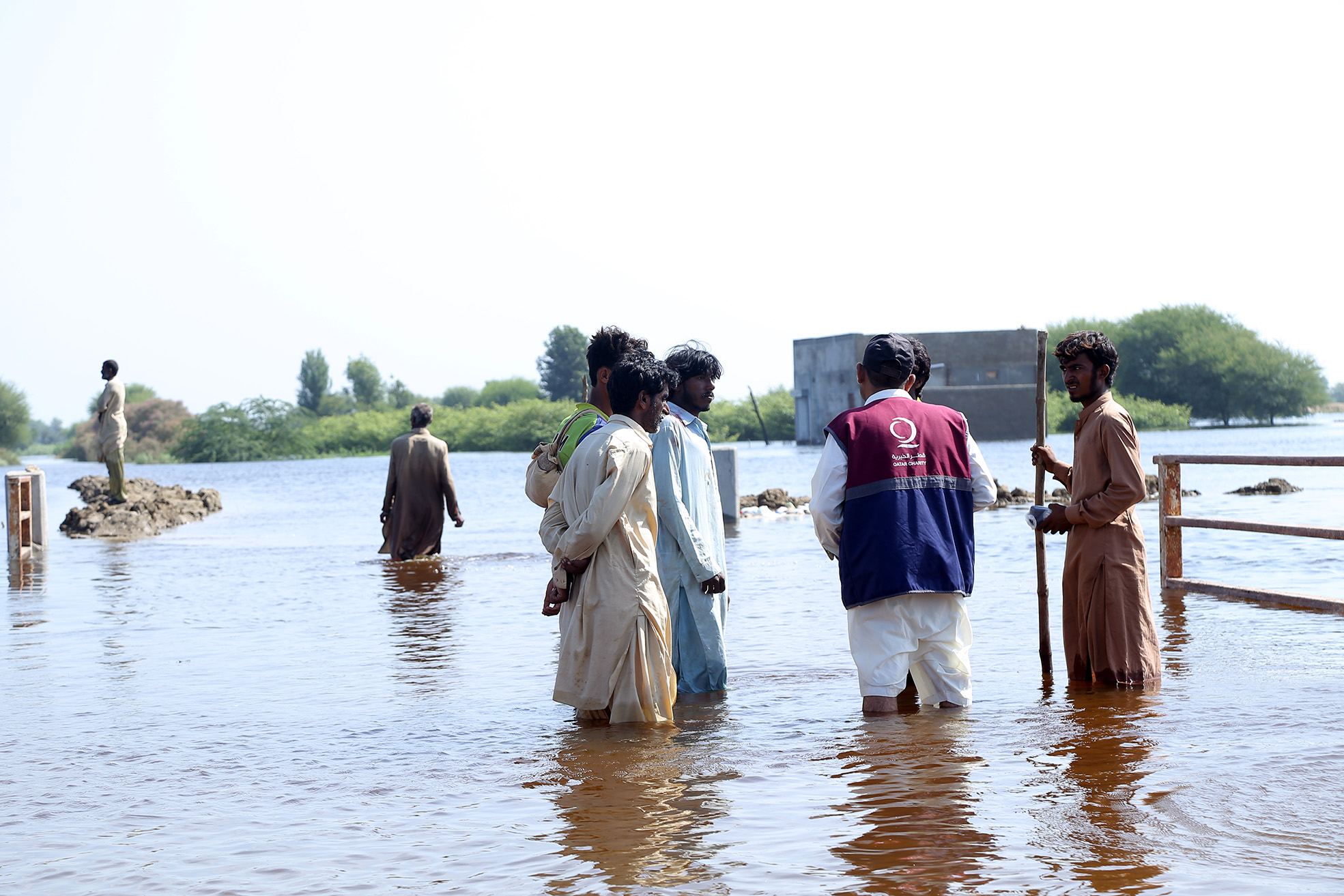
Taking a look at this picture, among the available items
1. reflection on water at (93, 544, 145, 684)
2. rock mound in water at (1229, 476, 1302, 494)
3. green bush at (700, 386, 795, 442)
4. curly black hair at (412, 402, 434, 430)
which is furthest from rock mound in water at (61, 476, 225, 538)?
green bush at (700, 386, 795, 442)

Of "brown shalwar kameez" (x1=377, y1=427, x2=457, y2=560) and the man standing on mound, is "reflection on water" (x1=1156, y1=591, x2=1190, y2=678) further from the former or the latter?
"brown shalwar kameez" (x1=377, y1=427, x2=457, y2=560)

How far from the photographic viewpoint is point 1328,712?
20.0ft

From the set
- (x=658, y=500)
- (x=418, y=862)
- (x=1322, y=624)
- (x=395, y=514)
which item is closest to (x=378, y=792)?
(x=418, y=862)

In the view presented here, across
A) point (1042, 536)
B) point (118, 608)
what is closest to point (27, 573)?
point (118, 608)

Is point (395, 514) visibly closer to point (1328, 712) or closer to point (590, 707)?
point (590, 707)

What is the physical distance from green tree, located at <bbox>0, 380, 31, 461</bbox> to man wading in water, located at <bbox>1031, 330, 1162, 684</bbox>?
103 m

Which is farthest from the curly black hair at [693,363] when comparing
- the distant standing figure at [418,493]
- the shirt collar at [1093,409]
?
the distant standing figure at [418,493]

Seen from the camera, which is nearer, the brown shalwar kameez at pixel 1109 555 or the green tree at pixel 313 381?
the brown shalwar kameez at pixel 1109 555

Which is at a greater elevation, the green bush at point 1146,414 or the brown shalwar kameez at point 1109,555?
the green bush at point 1146,414

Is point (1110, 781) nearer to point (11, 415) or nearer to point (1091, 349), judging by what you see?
point (1091, 349)

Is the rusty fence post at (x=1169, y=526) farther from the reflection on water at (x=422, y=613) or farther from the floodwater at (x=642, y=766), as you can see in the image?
the reflection on water at (x=422, y=613)

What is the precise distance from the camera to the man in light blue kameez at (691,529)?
638 centimetres

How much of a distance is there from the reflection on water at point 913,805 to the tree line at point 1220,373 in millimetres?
95472

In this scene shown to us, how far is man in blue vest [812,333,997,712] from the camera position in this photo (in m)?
5.39
